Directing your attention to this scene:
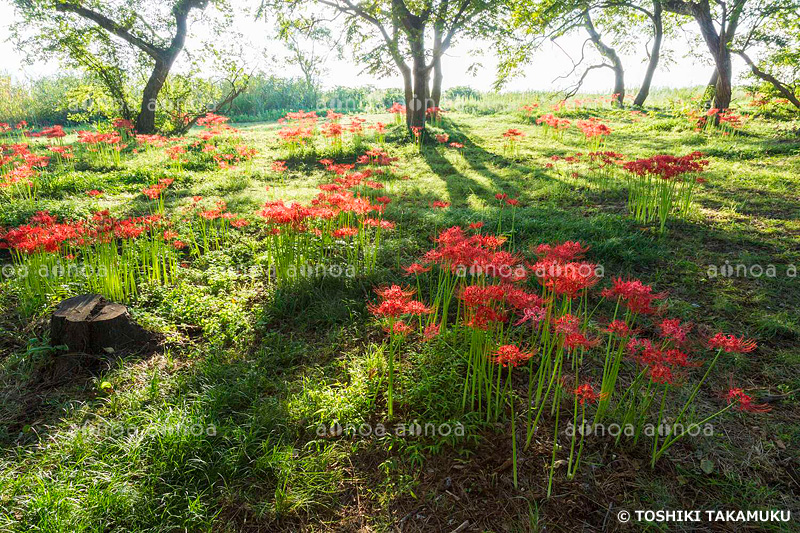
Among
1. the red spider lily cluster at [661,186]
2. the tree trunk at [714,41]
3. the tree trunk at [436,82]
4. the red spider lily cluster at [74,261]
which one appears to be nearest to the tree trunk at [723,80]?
the tree trunk at [714,41]

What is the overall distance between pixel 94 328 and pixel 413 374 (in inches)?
116

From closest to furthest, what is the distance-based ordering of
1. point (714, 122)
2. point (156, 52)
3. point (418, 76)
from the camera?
point (714, 122)
point (418, 76)
point (156, 52)

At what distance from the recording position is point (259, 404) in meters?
3.11

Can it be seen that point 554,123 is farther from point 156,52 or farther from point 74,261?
point 156,52

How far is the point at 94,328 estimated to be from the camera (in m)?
3.59

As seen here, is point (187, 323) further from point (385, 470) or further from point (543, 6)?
point (543, 6)

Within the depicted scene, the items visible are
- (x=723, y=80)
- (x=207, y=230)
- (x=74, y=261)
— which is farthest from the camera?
(x=723, y=80)

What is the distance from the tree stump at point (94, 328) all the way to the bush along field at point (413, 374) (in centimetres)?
11

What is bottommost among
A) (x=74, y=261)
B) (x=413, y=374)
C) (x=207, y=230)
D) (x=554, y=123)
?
(x=413, y=374)

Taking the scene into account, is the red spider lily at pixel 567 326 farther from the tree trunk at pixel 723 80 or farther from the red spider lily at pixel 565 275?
the tree trunk at pixel 723 80

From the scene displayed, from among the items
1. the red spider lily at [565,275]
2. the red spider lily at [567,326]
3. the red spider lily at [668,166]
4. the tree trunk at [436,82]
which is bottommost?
the red spider lily at [567,326]

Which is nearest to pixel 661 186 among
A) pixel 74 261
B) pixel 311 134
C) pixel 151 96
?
pixel 74 261

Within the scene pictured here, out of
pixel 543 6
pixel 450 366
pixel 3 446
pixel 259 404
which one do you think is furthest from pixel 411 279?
pixel 543 6

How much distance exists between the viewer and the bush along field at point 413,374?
233 cm
